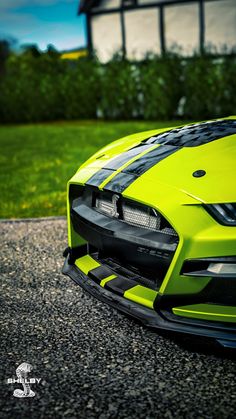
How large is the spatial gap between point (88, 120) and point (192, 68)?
4.52 metres

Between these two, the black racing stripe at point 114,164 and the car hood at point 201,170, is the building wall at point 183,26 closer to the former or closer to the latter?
the black racing stripe at point 114,164

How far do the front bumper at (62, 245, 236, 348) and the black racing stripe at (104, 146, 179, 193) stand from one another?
512mm

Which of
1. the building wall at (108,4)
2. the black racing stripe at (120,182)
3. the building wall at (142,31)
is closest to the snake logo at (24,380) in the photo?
the black racing stripe at (120,182)

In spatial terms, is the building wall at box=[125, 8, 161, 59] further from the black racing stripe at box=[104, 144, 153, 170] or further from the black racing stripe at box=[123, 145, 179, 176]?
the black racing stripe at box=[123, 145, 179, 176]

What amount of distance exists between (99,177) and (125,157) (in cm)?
21

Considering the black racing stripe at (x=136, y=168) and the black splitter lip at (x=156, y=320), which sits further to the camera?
the black racing stripe at (x=136, y=168)

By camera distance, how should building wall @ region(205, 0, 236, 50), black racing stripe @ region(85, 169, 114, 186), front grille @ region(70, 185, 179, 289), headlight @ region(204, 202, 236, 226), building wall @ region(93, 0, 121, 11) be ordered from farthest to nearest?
building wall @ region(93, 0, 121, 11) < building wall @ region(205, 0, 236, 50) < black racing stripe @ region(85, 169, 114, 186) < front grille @ region(70, 185, 179, 289) < headlight @ region(204, 202, 236, 226)

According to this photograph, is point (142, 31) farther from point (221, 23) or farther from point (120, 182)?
point (120, 182)

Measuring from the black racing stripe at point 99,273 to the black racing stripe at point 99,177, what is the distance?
50cm

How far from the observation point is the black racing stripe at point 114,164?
3227 millimetres

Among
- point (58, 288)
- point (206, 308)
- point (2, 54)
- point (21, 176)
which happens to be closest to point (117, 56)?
→ point (21, 176)

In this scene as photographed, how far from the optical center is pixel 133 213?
9.65 ft

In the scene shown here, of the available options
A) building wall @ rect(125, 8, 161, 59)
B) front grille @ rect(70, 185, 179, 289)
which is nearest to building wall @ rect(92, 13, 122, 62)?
building wall @ rect(125, 8, 161, 59)

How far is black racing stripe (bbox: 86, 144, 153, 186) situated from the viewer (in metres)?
3.23
